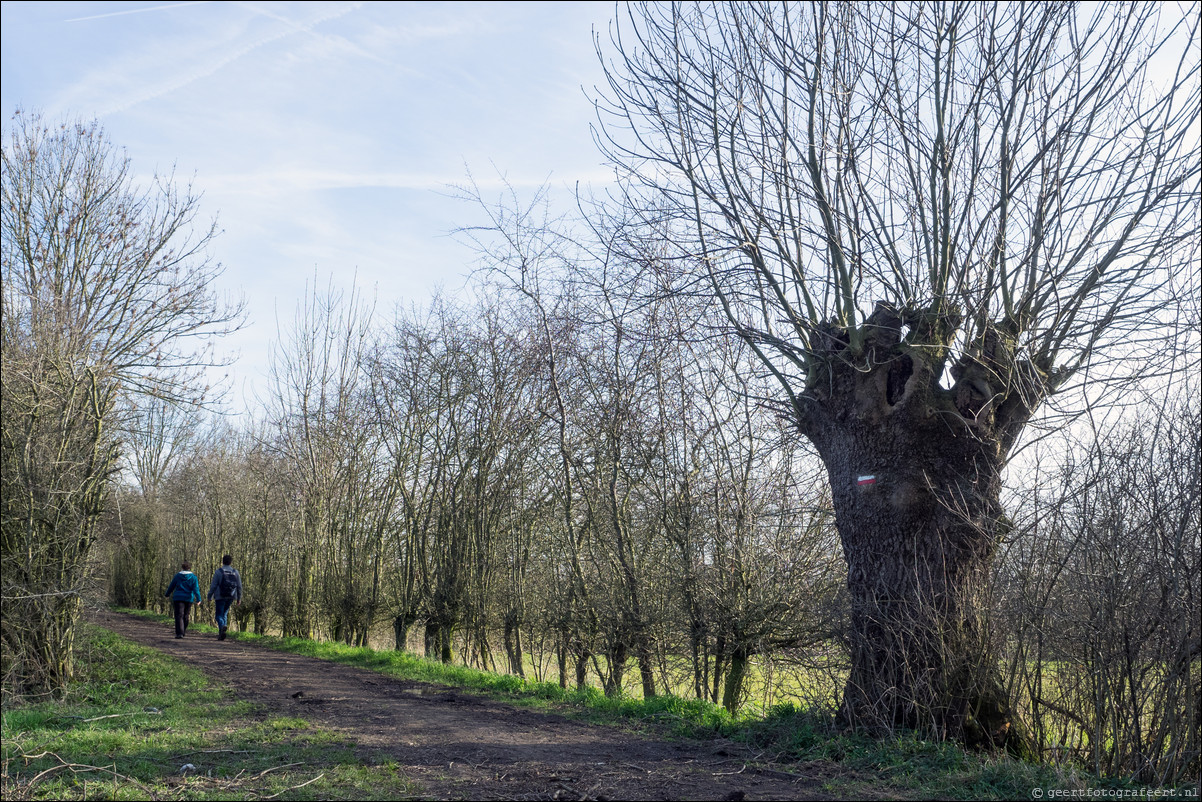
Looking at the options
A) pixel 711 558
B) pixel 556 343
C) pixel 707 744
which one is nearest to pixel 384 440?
pixel 556 343

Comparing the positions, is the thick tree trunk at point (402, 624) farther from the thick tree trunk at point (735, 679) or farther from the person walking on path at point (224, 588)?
the thick tree trunk at point (735, 679)

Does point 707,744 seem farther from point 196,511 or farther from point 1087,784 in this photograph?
point 196,511

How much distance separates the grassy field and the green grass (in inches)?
0.5

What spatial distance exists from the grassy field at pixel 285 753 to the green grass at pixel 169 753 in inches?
0.5

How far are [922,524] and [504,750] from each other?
3867 mm

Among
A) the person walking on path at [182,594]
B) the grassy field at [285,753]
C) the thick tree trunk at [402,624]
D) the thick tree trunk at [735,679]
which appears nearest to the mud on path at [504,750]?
the grassy field at [285,753]

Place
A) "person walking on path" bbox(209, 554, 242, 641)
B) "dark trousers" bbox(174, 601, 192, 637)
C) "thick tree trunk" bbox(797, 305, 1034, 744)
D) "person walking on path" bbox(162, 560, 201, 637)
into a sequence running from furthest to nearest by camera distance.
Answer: "dark trousers" bbox(174, 601, 192, 637) < "person walking on path" bbox(162, 560, 201, 637) < "person walking on path" bbox(209, 554, 242, 641) < "thick tree trunk" bbox(797, 305, 1034, 744)

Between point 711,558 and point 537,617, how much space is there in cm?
531

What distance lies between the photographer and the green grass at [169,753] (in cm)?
510

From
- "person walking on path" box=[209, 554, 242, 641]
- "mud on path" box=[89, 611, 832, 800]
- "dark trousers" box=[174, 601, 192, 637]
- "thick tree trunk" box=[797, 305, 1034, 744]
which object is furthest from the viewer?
"dark trousers" box=[174, 601, 192, 637]

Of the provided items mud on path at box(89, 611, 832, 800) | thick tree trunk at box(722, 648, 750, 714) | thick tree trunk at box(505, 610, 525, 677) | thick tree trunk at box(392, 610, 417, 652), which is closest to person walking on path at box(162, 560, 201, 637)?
thick tree trunk at box(392, 610, 417, 652)

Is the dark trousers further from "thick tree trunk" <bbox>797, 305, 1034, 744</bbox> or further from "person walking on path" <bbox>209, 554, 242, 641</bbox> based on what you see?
"thick tree trunk" <bbox>797, 305, 1034, 744</bbox>

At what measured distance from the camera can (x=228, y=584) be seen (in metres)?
18.2

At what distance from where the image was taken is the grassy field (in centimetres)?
509
